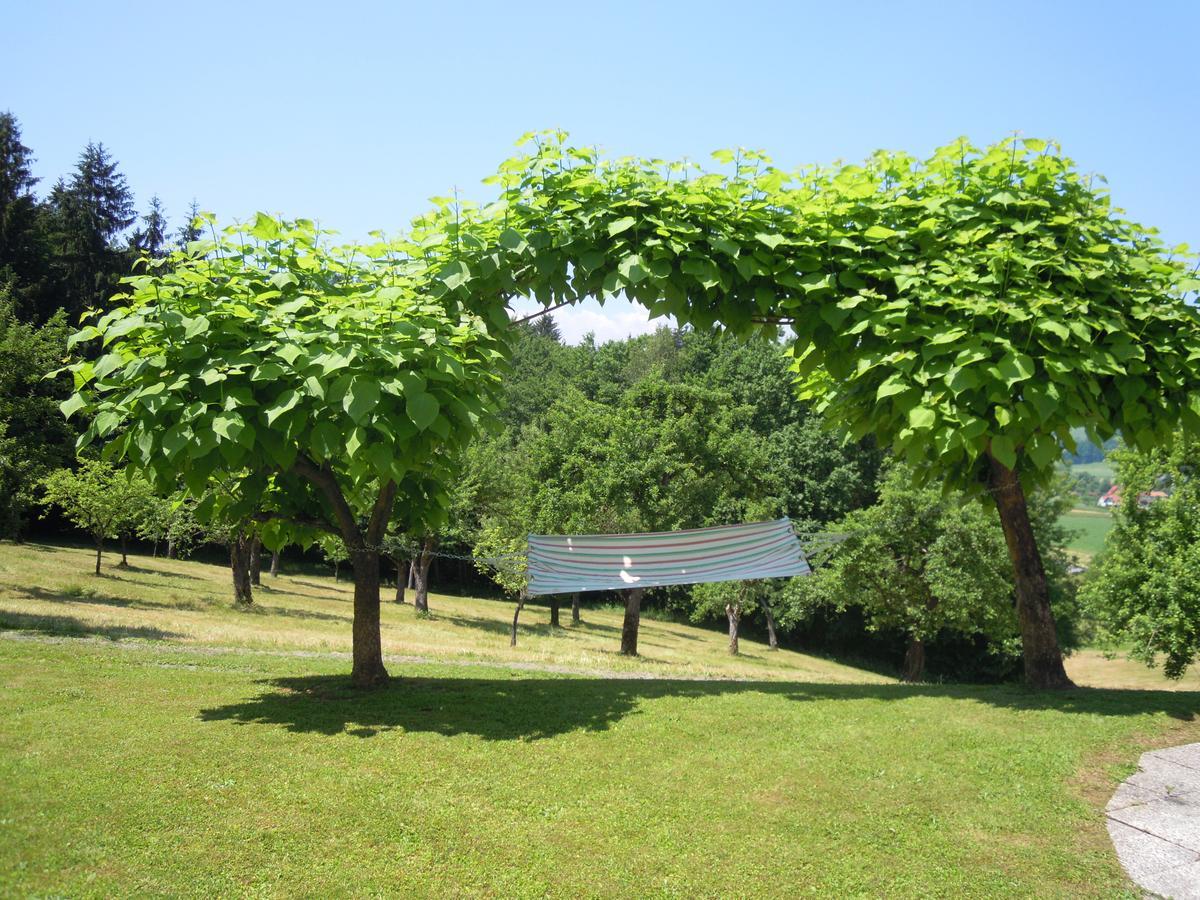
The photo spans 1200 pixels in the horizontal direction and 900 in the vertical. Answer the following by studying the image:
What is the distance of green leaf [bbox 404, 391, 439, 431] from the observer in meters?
7.02

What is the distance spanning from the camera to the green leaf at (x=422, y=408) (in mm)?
7020

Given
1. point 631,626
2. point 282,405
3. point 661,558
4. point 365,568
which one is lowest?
point 631,626

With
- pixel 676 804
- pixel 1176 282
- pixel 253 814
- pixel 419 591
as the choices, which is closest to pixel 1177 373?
pixel 1176 282

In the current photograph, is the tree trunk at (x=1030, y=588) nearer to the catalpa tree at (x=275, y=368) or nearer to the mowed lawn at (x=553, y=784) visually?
the mowed lawn at (x=553, y=784)

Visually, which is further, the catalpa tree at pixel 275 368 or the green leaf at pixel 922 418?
the green leaf at pixel 922 418

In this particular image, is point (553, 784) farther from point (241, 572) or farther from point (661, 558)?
point (241, 572)

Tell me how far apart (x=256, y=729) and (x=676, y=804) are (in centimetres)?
393

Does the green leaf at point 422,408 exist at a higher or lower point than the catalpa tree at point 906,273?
lower

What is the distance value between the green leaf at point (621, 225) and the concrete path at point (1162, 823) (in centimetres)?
638

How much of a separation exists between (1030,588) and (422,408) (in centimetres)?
737

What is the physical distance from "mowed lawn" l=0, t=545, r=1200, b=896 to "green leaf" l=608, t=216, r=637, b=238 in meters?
4.79

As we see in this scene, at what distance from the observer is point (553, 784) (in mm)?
6594

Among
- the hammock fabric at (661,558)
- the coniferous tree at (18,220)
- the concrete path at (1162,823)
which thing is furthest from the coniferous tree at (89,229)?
the concrete path at (1162,823)

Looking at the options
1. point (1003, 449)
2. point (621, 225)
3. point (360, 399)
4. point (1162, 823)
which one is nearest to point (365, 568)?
point (360, 399)
